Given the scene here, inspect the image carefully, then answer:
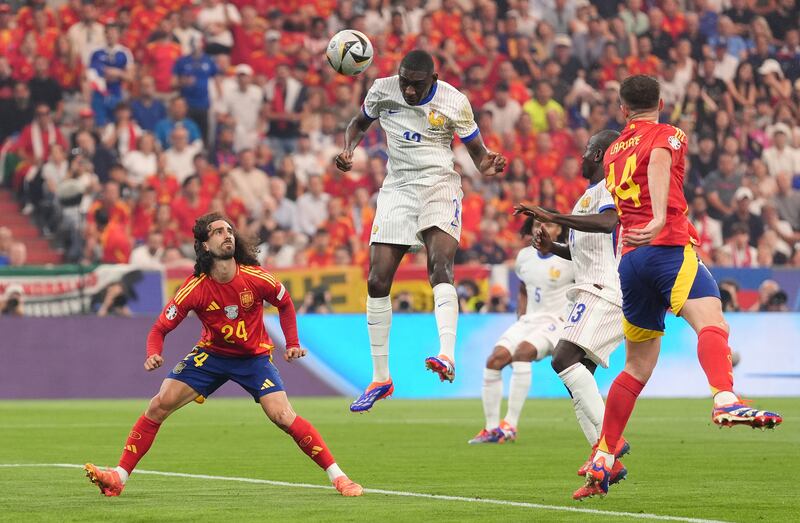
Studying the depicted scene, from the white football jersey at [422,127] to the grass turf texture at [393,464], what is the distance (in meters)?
2.34

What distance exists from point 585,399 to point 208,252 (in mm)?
3577

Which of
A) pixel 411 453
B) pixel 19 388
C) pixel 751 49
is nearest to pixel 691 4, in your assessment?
pixel 751 49

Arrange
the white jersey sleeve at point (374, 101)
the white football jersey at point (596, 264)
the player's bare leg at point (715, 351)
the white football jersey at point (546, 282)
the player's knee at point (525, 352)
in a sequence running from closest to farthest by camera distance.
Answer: the player's bare leg at point (715, 351) < the white jersey sleeve at point (374, 101) < the white football jersey at point (596, 264) < the player's knee at point (525, 352) < the white football jersey at point (546, 282)

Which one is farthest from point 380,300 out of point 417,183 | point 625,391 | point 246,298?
point 625,391

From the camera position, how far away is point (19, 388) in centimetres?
2170

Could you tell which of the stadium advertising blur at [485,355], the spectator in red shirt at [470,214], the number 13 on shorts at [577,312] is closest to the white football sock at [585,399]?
the number 13 on shorts at [577,312]

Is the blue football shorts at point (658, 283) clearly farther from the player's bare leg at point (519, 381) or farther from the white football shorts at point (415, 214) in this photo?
the player's bare leg at point (519, 381)

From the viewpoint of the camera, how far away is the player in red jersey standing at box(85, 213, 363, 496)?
938cm

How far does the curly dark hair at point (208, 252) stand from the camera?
9.41 m

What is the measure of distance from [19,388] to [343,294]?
16.5 feet

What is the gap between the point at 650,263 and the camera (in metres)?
8.47

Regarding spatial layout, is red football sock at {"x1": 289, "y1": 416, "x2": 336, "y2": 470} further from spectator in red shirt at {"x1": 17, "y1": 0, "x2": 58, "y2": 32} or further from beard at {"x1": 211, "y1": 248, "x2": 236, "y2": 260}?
spectator in red shirt at {"x1": 17, "y1": 0, "x2": 58, "y2": 32}

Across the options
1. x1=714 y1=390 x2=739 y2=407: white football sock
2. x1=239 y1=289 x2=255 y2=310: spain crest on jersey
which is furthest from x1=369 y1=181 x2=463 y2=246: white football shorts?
x1=714 y1=390 x2=739 y2=407: white football sock

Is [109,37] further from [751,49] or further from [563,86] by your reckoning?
[751,49]
